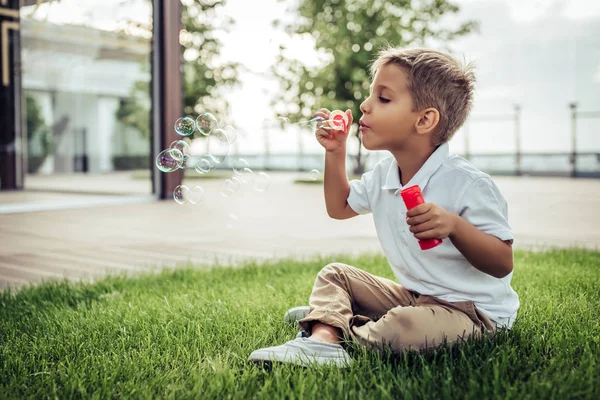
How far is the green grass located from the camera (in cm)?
178

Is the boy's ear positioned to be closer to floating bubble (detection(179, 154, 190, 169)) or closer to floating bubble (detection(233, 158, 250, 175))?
floating bubble (detection(233, 158, 250, 175))

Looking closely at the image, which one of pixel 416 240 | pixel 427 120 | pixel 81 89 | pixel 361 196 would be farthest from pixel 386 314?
pixel 81 89

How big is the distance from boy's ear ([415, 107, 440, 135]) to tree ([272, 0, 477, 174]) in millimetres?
15185

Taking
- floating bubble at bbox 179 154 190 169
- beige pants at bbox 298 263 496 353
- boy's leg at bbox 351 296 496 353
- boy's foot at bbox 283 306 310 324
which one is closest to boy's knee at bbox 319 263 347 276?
beige pants at bbox 298 263 496 353

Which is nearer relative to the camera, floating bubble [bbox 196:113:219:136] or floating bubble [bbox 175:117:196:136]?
floating bubble [bbox 196:113:219:136]

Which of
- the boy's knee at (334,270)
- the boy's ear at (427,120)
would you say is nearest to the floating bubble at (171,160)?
the boy's knee at (334,270)

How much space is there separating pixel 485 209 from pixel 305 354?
710mm

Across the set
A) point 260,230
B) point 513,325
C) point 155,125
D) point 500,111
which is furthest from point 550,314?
point 500,111

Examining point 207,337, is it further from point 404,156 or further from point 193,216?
point 193,216

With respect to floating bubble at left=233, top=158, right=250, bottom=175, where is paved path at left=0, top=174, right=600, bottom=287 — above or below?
below

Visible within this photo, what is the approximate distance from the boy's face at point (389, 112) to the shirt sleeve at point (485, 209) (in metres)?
0.30

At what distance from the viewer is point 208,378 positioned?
1881mm

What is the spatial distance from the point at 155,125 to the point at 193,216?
8.63 feet

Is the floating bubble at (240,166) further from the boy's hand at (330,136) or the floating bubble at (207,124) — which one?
the boy's hand at (330,136)
